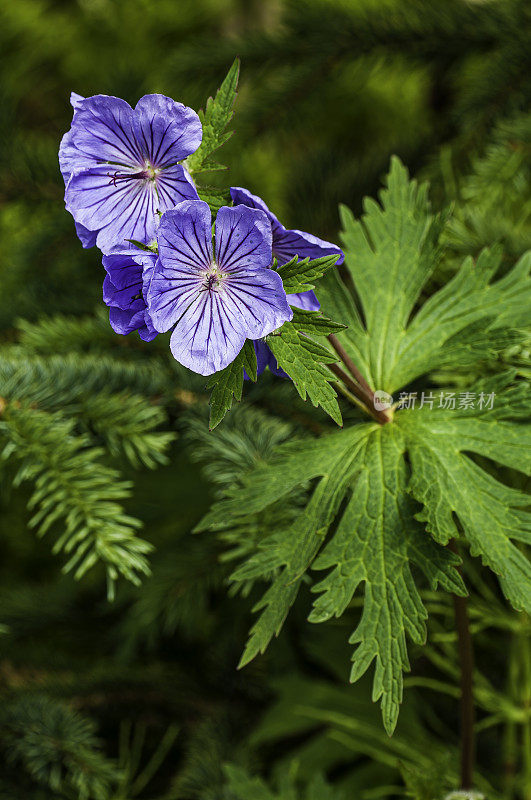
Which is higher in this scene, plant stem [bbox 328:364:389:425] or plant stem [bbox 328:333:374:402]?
plant stem [bbox 328:333:374:402]

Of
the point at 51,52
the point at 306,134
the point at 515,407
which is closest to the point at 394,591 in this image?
the point at 515,407

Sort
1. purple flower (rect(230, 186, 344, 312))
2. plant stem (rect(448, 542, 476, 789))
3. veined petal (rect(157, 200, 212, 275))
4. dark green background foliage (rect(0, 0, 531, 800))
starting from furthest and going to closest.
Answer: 1. dark green background foliage (rect(0, 0, 531, 800))
2. plant stem (rect(448, 542, 476, 789))
3. purple flower (rect(230, 186, 344, 312))
4. veined petal (rect(157, 200, 212, 275))

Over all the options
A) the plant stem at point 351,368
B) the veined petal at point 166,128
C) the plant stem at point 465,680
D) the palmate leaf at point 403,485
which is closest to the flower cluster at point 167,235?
the veined petal at point 166,128

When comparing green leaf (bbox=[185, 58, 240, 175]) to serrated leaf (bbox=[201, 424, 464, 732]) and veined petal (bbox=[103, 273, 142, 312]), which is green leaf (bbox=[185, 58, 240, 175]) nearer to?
veined petal (bbox=[103, 273, 142, 312])

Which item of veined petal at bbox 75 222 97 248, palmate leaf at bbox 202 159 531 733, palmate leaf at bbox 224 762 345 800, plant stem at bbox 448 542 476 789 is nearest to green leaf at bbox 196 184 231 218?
veined petal at bbox 75 222 97 248

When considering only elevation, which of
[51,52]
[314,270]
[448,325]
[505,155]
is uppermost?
[51,52]

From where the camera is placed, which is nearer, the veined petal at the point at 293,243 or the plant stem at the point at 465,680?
the veined petal at the point at 293,243

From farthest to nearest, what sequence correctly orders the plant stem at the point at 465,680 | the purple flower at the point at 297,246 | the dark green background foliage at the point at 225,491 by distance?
1. the dark green background foliage at the point at 225,491
2. the plant stem at the point at 465,680
3. the purple flower at the point at 297,246

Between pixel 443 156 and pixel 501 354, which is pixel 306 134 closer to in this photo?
pixel 443 156

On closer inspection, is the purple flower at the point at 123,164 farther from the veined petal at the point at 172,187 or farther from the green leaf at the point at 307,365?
the green leaf at the point at 307,365
